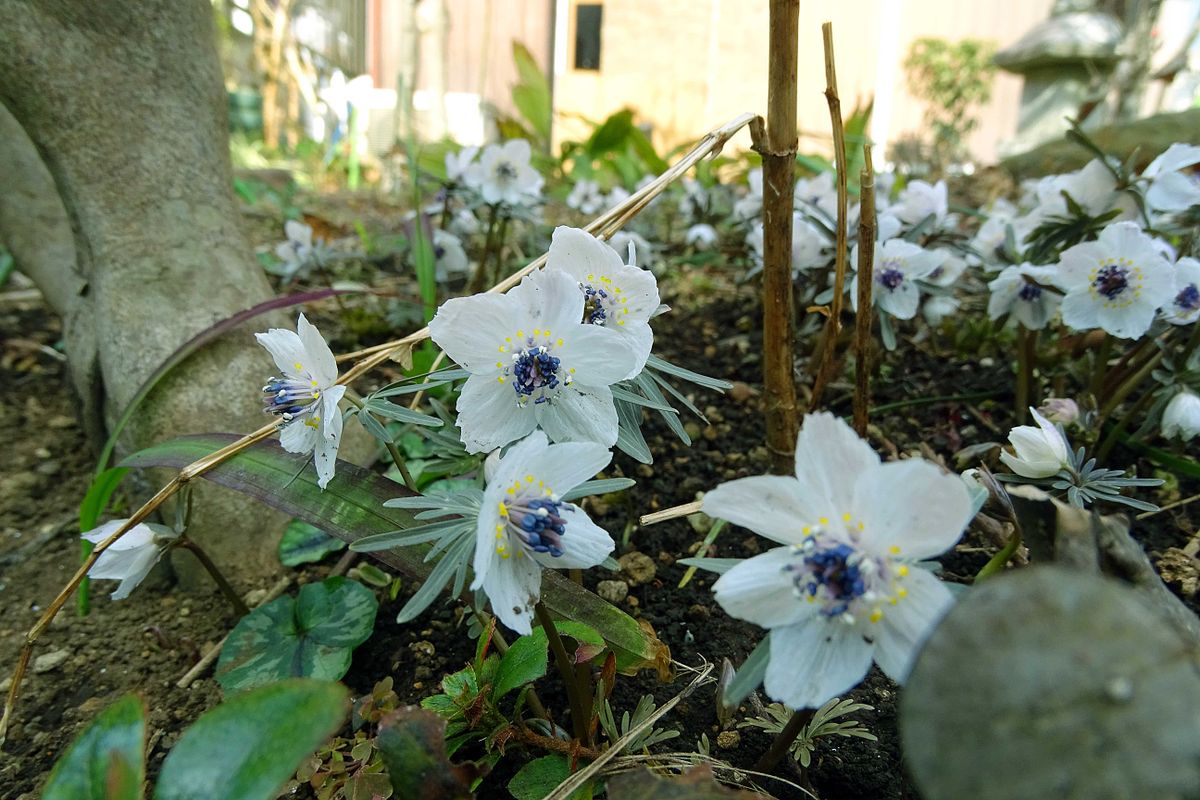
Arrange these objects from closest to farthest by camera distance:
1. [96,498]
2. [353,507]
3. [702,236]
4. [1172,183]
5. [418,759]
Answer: [418,759], [353,507], [96,498], [1172,183], [702,236]

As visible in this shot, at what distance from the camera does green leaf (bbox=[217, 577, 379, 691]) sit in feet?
3.67

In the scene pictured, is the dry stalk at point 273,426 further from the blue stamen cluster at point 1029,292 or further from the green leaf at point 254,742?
the blue stamen cluster at point 1029,292

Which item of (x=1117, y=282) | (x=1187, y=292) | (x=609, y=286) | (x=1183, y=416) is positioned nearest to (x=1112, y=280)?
(x=1117, y=282)

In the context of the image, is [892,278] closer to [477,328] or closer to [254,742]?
[477,328]

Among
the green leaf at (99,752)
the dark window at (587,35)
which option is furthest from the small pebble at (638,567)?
the dark window at (587,35)

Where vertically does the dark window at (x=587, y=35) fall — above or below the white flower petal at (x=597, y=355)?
above

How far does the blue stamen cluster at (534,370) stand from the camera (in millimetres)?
794

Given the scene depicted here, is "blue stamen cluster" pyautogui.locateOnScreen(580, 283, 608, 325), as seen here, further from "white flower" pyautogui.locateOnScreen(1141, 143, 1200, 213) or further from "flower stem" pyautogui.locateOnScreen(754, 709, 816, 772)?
"white flower" pyautogui.locateOnScreen(1141, 143, 1200, 213)

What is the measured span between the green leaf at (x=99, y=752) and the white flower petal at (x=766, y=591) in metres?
0.53

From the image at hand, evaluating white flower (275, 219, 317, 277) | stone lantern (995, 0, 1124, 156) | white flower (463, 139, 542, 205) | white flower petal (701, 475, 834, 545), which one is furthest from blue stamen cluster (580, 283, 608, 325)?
stone lantern (995, 0, 1124, 156)

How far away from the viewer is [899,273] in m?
1.45

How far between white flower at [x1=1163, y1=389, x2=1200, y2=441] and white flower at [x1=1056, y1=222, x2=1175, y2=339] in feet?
0.40

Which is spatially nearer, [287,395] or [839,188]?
[287,395]

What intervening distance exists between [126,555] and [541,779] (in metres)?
0.68
